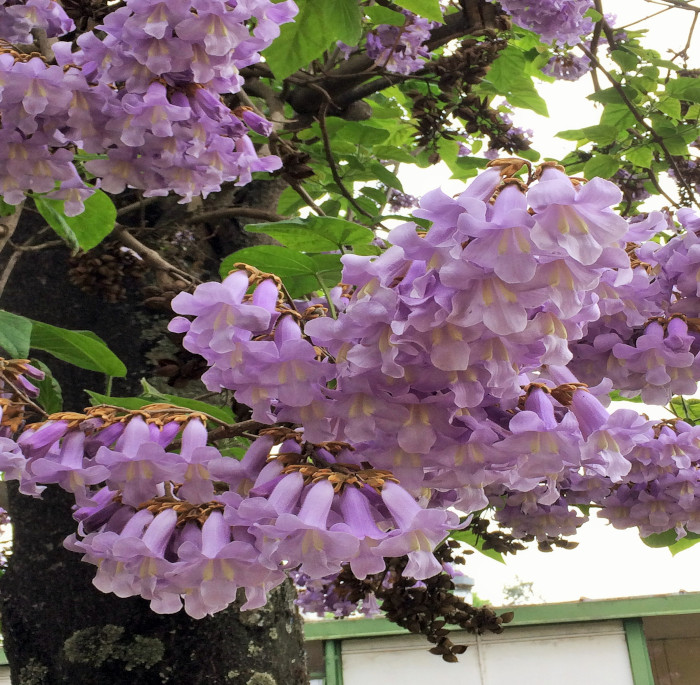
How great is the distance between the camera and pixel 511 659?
5.14 meters

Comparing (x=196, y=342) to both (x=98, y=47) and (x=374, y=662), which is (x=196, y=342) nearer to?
(x=98, y=47)

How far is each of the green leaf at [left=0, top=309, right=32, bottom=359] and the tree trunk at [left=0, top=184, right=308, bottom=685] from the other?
26.1 inches

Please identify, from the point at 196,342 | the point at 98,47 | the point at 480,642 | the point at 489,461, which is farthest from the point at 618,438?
the point at 480,642

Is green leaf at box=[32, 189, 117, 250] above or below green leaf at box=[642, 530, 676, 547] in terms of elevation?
above

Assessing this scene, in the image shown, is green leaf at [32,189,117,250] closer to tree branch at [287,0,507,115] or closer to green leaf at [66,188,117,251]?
green leaf at [66,188,117,251]

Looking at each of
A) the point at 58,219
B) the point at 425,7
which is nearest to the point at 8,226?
the point at 58,219

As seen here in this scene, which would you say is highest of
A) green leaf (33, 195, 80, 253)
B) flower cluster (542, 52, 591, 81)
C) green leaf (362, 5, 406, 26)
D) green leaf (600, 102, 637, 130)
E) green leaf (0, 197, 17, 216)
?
flower cluster (542, 52, 591, 81)

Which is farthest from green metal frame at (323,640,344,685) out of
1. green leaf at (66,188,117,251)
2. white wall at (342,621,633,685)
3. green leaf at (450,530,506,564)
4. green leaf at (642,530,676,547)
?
green leaf at (66,188,117,251)

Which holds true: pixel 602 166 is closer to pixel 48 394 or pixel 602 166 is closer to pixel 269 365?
pixel 48 394

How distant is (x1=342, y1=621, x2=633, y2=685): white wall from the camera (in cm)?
509

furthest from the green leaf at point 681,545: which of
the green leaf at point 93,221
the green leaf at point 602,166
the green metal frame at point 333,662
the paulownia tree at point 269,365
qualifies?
the green metal frame at point 333,662

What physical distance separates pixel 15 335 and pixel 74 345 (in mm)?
134

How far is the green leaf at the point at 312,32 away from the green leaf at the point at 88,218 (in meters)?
0.44

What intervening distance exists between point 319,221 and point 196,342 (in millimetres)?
327
